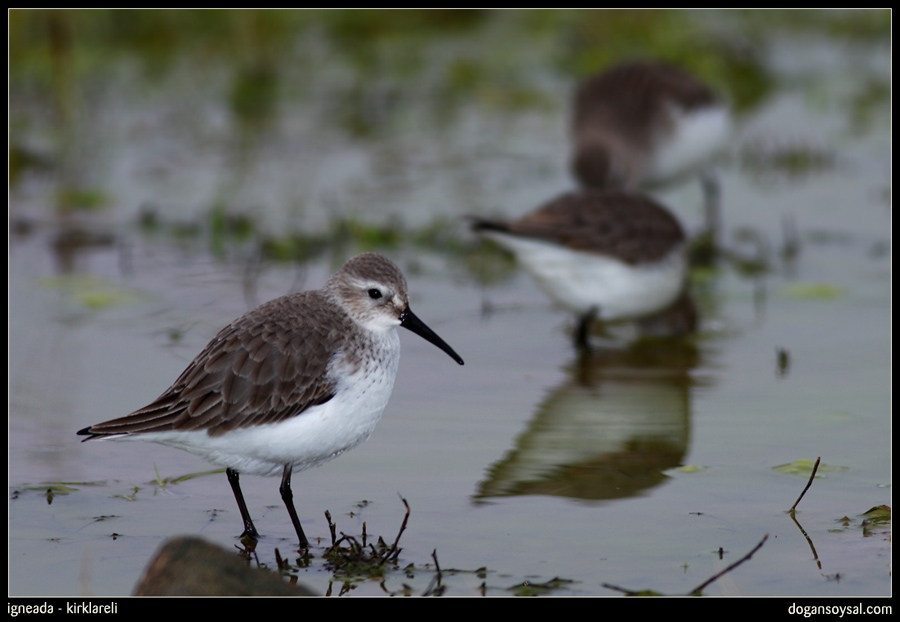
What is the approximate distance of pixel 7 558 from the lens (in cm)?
433

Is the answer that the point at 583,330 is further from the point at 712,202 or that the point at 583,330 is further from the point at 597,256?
the point at 712,202

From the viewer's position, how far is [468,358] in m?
6.73

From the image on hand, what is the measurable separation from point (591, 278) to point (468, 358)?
88 centimetres

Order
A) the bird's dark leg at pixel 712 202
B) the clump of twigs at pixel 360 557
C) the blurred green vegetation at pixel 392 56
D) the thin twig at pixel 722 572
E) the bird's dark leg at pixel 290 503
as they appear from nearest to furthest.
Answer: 1. the thin twig at pixel 722 572
2. the clump of twigs at pixel 360 557
3. the bird's dark leg at pixel 290 503
4. the bird's dark leg at pixel 712 202
5. the blurred green vegetation at pixel 392 56

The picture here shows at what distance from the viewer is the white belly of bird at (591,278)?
705 centimetres

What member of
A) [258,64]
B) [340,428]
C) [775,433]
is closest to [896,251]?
[775,433]

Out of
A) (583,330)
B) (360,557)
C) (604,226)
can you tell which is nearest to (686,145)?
(604,226)

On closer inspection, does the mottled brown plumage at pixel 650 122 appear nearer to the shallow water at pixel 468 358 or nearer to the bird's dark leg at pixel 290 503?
the shallow water at pixel 468 358

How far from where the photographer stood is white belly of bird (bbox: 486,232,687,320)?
23.1ft

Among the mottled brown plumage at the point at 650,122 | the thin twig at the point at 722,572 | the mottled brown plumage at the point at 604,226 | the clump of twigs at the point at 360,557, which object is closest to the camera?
the thin twig at the point at 722,572

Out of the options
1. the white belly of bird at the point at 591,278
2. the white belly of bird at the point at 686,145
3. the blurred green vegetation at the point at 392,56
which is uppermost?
the blurred green vegetation at the point at 392,56

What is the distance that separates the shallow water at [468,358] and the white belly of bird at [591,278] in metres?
0.27

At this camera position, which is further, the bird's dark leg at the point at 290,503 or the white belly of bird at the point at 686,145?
the white belly of bird at the point at 686,145

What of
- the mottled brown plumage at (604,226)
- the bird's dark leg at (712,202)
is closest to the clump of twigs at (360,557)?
the mottled brown plumage at (604,226)
